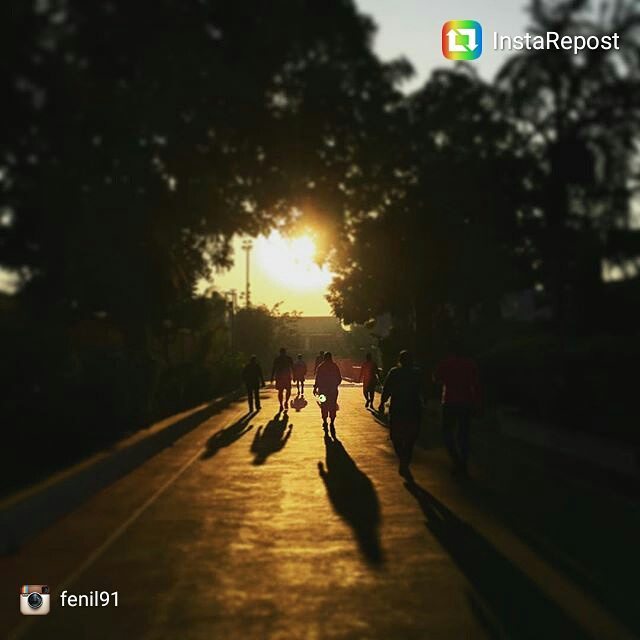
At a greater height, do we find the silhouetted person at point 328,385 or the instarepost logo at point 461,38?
the instarepost logo at point 461,38

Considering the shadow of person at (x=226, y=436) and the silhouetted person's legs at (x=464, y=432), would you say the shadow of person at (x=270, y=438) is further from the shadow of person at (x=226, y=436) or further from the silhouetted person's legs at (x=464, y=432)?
the silhouetted person's legs at (x=464, y=432)

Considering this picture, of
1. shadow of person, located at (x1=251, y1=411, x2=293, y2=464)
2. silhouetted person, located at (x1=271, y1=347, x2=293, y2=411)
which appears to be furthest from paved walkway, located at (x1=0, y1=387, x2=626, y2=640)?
silhouetted person, located at (x1=271, y1=347, x2=293, y2=411)

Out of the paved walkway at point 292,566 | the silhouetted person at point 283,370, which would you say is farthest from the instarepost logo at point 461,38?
the silhouetted person at point 283,370

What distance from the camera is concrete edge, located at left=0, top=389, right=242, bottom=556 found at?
1011cm

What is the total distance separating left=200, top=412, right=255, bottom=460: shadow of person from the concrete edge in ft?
3.16

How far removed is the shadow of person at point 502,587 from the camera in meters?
7.04

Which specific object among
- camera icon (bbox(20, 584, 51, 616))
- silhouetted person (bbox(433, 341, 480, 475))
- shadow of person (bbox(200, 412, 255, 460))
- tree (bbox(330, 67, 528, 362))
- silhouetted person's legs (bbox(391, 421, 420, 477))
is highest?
tree (bbox(330, 67, 528, 362))

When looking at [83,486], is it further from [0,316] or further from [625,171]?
[625,171]

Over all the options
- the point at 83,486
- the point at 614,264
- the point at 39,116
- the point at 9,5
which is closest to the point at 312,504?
the point at 83,486

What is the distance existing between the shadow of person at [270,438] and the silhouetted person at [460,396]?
343cm

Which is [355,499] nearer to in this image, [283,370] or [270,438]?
[270,438]

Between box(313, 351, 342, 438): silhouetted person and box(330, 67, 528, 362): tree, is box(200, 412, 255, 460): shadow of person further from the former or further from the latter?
box(330, 67, 528, 362): tree

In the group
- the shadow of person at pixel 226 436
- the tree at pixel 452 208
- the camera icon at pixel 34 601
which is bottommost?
the camera icon at pixel 34 601

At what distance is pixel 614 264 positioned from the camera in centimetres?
2286
